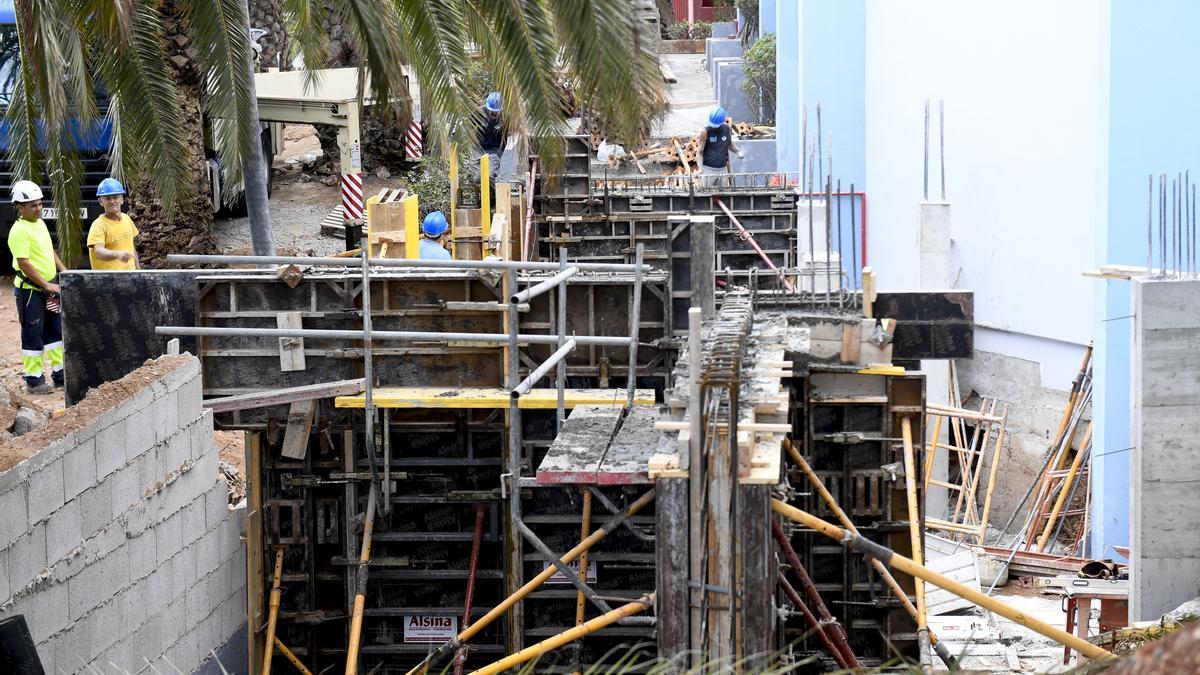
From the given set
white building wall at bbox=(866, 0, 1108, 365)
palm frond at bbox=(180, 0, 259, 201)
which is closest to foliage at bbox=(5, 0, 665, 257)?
palm frond at bbox=(180, 0, 259, 201)

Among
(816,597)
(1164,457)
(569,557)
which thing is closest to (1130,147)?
(1164,457)

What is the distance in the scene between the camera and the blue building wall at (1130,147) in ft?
56.7

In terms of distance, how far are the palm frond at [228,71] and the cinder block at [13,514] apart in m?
2.62

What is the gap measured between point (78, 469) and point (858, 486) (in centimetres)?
606

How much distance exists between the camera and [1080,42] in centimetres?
2025

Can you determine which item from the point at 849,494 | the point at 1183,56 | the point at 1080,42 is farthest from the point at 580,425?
the point at 1080,42

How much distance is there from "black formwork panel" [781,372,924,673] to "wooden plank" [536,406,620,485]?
221cm

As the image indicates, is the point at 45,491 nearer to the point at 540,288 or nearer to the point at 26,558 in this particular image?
the point at 26,558

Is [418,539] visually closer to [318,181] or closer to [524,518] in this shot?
[524,518]

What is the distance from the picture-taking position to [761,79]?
39.4 metres

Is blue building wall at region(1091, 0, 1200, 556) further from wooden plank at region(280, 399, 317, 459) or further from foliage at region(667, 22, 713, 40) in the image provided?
foliage at region(667, 22, 713, 40)

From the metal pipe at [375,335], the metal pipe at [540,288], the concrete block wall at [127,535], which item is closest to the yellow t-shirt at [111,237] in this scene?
the metal pipe at [375,335]

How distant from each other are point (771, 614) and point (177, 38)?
44.6ft

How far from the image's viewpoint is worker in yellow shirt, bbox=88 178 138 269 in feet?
45.3
